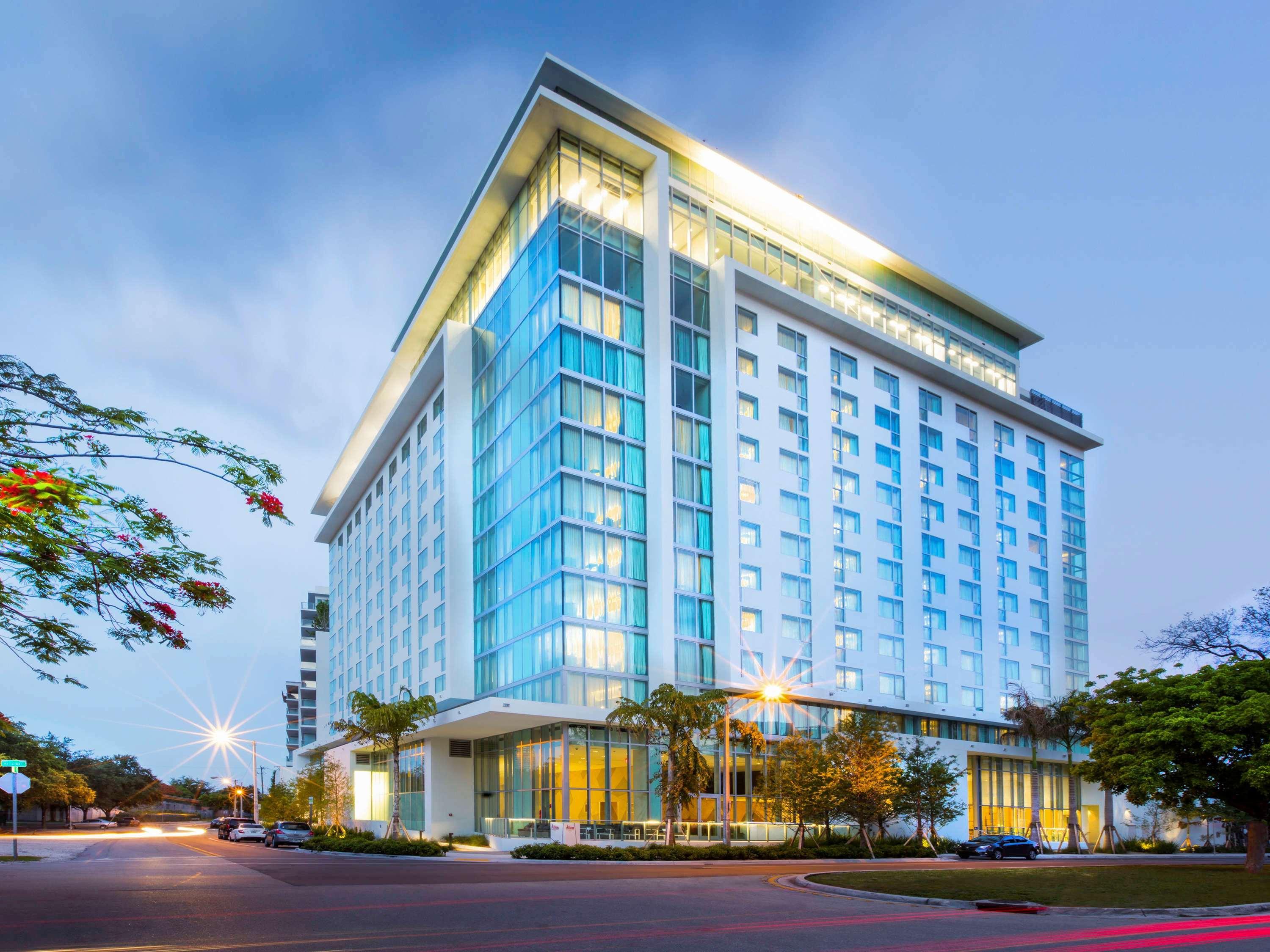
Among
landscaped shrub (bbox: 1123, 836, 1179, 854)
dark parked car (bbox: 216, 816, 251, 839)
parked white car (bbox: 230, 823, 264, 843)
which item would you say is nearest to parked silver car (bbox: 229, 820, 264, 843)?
parked white car (bbox: 230, 823, 264, 843)

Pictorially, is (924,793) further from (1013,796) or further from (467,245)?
(467,245)

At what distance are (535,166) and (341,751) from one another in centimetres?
4398

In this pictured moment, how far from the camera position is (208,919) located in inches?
640

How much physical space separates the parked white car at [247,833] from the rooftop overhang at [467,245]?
28.0 metres

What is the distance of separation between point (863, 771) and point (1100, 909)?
25.2 meters

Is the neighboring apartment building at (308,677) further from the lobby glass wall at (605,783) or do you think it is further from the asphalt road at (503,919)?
the asphalt road at (503,919)

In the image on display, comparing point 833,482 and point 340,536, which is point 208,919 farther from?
point 340,536

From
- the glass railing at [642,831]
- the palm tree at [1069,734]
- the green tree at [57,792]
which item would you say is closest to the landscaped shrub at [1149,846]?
the palm tree at [1069,734]

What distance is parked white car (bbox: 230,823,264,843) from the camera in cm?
6222

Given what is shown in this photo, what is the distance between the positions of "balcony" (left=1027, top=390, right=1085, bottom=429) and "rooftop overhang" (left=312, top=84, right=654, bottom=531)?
130 ft

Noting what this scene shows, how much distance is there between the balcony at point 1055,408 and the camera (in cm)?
8025

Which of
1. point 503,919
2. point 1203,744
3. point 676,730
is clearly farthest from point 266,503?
point 676,730

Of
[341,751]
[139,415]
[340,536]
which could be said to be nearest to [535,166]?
[341,751]

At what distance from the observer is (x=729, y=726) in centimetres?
4638
